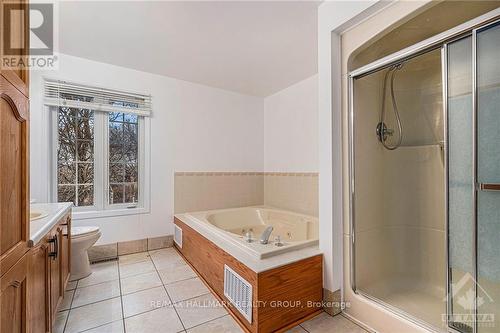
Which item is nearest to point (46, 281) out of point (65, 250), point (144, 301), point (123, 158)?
point (65, 250)

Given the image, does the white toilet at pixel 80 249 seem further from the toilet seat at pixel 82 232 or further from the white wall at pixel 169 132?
the white wall at pixel 169 132

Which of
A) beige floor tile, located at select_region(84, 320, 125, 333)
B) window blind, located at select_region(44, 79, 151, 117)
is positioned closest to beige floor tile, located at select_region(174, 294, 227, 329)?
beige floor tile, located at select_region(84, 320, 125, 333)

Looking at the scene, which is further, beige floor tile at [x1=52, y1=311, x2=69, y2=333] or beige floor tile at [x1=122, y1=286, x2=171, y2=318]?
beige floor tile at [x1=122, y1=286, x2=171, y2=318]

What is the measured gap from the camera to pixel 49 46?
2311 millimetres

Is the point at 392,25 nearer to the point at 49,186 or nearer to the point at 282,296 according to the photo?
the point at 282,296

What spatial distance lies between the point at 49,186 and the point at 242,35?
8.07ft

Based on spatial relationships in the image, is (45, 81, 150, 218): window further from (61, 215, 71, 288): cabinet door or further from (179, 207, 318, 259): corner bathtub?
(179, 207, 318, 259): corner bathtub

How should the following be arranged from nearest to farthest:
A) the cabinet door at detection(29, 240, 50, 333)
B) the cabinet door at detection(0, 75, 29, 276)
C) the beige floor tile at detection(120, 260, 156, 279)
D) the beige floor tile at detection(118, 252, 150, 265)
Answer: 1. the cabinet door at detection(0, 75, 29, 276)
2. the cabinet door at detection(29, 240, 50, 333)
3. the beige floor tile at detection(120, 260, 156, 279)
4. the beige floor tile at detection(118, 252, 150, 265)

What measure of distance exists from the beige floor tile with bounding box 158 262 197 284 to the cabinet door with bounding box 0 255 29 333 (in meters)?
1.38

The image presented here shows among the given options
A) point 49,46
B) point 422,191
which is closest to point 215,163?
point 49,46

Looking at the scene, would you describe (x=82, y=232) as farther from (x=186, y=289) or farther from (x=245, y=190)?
(x=245, y=190)

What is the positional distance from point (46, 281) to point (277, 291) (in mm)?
1304

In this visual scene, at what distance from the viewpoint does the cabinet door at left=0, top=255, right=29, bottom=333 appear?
748mm

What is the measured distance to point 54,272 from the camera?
146 centimetres
